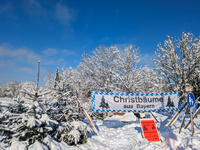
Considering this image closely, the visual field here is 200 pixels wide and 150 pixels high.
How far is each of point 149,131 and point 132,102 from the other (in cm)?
215

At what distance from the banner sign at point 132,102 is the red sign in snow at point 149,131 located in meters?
1.56

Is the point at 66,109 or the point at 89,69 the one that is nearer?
the point at 66,109

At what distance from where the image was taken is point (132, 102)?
26.3 ft

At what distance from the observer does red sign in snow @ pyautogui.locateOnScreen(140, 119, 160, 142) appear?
5.86 m

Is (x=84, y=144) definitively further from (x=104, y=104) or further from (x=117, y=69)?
(x=117, y=69)

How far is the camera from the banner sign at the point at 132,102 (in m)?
7.69

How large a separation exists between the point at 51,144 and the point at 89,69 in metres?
18.0

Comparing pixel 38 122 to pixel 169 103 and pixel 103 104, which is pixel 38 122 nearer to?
pixel 103 104

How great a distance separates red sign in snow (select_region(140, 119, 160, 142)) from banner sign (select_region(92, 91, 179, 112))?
5.12 ft

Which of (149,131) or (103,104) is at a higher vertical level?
(103,104)

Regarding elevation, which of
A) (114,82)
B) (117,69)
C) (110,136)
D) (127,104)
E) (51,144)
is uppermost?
(117,69)

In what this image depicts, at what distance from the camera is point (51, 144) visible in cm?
399

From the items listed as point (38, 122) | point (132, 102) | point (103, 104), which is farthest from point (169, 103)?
point (38, 122)

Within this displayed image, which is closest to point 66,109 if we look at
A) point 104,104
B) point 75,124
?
point 75,124
